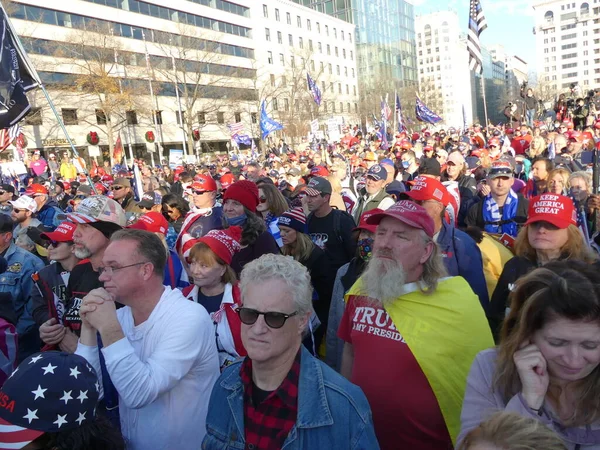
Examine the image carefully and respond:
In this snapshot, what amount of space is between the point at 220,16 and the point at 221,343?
61.4 metres

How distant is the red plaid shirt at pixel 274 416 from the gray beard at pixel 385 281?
79 centimetres

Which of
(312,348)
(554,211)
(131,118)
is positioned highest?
(131,118)

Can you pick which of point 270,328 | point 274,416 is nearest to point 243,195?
point 270,328

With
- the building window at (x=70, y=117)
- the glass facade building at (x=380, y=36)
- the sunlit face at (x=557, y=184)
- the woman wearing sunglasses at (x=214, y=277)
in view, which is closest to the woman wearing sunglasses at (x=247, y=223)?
the woman wearing sunglasses at (x=214, y=277)

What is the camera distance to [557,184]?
6.26 m

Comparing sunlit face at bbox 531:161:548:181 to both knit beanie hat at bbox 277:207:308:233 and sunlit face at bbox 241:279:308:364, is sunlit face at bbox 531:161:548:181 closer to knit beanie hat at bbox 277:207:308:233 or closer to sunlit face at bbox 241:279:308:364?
knit beanie hat at bbox 277:207:308:233

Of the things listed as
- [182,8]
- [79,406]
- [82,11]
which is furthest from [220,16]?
[79,406]

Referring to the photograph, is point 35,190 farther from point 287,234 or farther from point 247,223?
point 287,234

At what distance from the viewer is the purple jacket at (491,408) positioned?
6.31 ft

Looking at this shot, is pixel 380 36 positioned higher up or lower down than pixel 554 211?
higher up

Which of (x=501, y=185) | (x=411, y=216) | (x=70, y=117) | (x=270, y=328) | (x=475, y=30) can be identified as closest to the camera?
(x=270, y=328)

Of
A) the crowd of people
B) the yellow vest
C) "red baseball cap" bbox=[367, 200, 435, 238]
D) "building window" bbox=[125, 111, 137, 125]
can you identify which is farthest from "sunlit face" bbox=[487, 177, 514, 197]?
"building window" bbox=[125, 111, 137, 125]

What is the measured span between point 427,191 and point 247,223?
1888mm

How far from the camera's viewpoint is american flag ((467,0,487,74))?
18659mm
